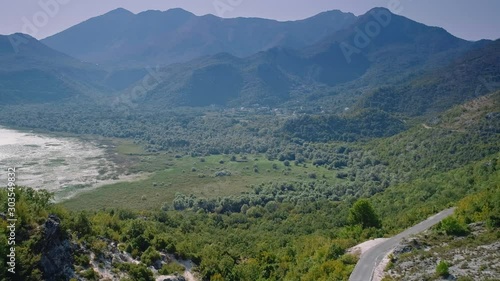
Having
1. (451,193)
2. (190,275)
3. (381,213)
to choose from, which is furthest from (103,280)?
(451,193)

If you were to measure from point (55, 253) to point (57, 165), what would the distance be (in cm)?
12274

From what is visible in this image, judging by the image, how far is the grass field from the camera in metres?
120

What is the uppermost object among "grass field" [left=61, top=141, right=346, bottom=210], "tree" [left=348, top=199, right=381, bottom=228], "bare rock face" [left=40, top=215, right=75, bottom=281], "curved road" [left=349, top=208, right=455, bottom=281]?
"bare rock face" [left=40, top=215, right=75, bottom=281]

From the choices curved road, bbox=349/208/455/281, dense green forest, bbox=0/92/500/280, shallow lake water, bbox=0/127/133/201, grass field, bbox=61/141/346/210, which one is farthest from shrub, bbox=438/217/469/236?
shallow lake water, bbox=0/127/133/201

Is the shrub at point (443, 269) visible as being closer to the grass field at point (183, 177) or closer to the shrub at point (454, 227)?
the shrub at point (454, 227)

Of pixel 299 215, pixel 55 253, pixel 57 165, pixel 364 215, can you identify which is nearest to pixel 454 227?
pixel 364 215

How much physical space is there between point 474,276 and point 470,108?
5120 inches

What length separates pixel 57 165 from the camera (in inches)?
6043

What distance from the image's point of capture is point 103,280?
146ft

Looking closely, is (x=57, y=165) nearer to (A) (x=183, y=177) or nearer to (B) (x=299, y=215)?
(A) (x=183, y=177)

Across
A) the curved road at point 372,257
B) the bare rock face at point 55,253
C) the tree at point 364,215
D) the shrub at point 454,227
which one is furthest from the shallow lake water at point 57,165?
the shrub at point 454,227

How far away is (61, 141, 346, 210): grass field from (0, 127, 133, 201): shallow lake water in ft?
25.8

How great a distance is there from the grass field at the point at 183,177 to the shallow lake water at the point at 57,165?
785 centimetres

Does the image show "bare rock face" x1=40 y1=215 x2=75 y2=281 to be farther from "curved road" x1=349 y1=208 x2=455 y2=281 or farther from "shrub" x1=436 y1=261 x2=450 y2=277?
"shrub" x1=436 y1=261 x2=450 y2=277
